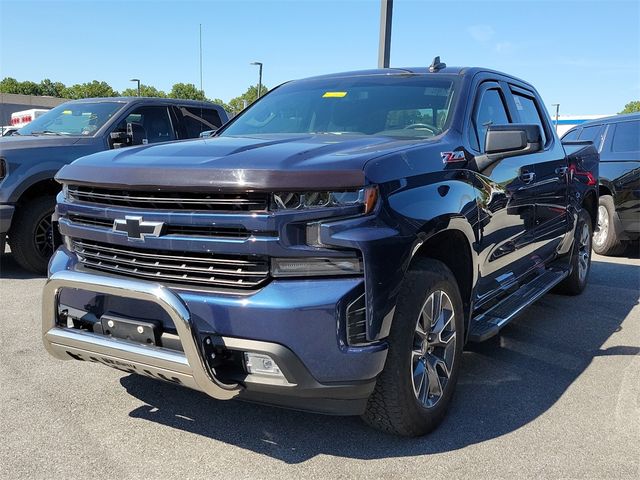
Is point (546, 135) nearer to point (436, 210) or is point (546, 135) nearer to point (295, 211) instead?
point (436, 210)

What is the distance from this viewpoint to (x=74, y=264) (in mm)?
3061

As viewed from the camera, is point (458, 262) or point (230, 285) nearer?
point (230, 285)

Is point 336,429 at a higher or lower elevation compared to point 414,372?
→ lower

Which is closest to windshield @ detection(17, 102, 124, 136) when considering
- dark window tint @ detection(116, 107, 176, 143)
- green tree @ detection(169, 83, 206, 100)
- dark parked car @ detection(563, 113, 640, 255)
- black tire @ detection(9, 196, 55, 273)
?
dark window tint @ detection(116, 107, 176, 143)

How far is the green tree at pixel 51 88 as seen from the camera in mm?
86250

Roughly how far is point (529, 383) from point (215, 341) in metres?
2.21

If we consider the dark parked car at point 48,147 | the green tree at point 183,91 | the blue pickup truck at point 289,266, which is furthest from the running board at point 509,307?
the green tree at point 183,91

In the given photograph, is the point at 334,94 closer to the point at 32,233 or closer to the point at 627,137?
the point at 32,233

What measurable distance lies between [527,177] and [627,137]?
15.9 ft

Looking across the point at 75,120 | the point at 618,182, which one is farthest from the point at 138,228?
the point at 618,182

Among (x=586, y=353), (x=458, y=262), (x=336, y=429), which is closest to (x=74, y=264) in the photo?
(x=336, y=429)

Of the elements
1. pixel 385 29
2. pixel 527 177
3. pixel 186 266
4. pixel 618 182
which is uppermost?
pixel 385 29

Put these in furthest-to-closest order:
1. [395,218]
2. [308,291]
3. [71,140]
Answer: [71,140]
[395,218]
[308,291]

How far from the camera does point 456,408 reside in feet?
11.0
